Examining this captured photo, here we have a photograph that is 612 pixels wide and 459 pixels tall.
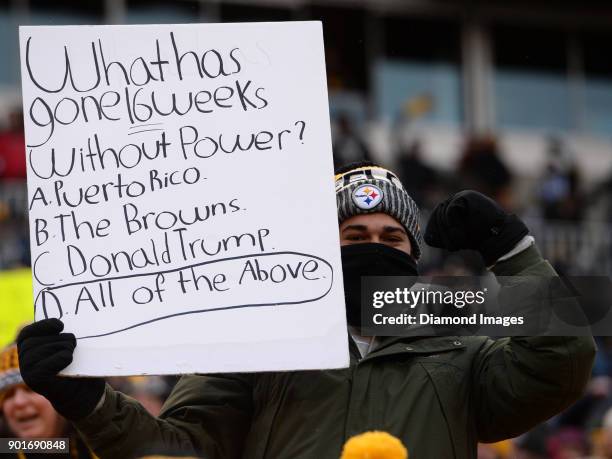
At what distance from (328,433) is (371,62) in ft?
44.8

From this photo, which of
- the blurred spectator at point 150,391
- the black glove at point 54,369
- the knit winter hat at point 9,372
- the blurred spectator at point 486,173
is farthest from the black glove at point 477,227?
the blurred spectator at point 486,173

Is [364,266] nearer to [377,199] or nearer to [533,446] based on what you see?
[377,199]

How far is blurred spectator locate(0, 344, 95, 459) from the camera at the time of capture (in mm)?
3969

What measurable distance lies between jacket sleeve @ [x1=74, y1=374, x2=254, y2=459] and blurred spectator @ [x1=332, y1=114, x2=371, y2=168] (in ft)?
24.1

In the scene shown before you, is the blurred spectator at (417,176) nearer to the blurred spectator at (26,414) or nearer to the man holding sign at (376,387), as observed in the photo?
the blurred spectator at (26,414)

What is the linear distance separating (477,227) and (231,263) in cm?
59

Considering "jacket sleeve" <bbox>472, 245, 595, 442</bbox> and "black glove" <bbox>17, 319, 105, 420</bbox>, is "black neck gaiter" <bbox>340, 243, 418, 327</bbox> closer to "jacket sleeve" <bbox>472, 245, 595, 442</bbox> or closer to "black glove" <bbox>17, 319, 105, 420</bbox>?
"jacket sleeve" <bbox>472, 245, 595, 442</bbox>

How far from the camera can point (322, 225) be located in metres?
3.04

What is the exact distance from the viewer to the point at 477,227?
3.08m

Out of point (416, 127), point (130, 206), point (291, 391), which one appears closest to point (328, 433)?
point (291, 391)

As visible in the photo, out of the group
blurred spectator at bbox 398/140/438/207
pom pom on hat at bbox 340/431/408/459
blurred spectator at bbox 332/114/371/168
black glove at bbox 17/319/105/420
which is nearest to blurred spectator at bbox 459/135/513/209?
blurred spectator at bbox 398/140/438/207

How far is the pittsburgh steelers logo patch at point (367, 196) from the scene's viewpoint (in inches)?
125

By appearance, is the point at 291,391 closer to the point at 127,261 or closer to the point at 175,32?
the point at 127,261

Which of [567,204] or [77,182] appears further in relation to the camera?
[567,204]
